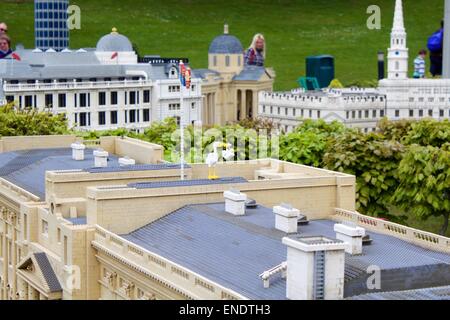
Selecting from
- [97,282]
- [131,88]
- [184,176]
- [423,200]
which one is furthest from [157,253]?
[131,88]

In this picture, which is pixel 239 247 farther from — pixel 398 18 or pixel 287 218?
pixel 398 18

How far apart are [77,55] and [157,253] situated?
129 metres

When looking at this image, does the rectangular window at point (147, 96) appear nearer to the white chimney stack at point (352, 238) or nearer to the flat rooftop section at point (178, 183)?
the flat rooftop section at point (178, 183)

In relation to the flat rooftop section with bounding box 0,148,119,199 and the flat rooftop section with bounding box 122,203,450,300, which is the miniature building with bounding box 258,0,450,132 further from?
the flat rooftop section with bounding box 122,203,450,300

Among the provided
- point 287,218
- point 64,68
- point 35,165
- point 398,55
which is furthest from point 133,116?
point 287,218

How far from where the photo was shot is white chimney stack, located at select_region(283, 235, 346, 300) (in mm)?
43166

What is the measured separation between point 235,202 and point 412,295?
14.5m

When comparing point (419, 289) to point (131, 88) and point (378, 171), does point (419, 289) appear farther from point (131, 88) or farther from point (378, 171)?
point (131, 88)

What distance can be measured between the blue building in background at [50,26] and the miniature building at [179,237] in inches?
4789

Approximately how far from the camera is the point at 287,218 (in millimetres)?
52000

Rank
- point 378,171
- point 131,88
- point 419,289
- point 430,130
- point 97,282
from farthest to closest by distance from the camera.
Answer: point 131,88, point 430,130, point 378,171, point 97,282, point 419,289

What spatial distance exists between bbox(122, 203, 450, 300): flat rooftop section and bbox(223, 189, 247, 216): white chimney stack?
0.45m

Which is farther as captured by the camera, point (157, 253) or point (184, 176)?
point (184, 176)

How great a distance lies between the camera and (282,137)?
104m
